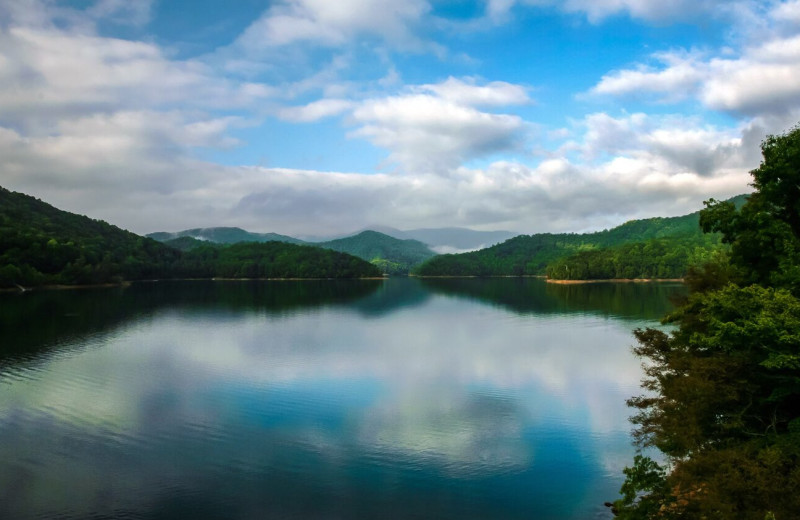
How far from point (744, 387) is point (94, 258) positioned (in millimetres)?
138142

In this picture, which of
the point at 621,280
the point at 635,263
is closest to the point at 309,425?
the point at 621,280

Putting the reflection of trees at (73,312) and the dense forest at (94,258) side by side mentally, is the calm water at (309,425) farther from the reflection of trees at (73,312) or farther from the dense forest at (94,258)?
the dense forest at (94,258)

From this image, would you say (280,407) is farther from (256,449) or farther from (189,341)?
(189,341)

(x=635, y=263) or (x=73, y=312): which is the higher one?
(x=635, y=263)

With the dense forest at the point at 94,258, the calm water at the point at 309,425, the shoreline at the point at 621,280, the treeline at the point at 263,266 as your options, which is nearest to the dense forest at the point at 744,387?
the calm water at the point at 309,425

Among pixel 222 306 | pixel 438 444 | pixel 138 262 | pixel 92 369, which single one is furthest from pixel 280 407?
pixel 138 262

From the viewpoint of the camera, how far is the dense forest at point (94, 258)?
4060 inches

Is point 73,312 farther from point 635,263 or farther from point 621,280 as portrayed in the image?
point 635,263

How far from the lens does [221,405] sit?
2606 cm

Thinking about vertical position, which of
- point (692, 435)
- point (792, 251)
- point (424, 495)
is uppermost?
point (792, 251)

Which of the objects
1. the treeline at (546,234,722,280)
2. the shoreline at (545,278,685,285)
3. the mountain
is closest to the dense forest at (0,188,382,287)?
the mountain

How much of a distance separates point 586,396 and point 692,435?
52.3 ft

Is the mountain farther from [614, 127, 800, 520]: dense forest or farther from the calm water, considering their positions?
[614, 127, 800, 520]: dense forest

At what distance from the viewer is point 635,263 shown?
16312 centimetres
